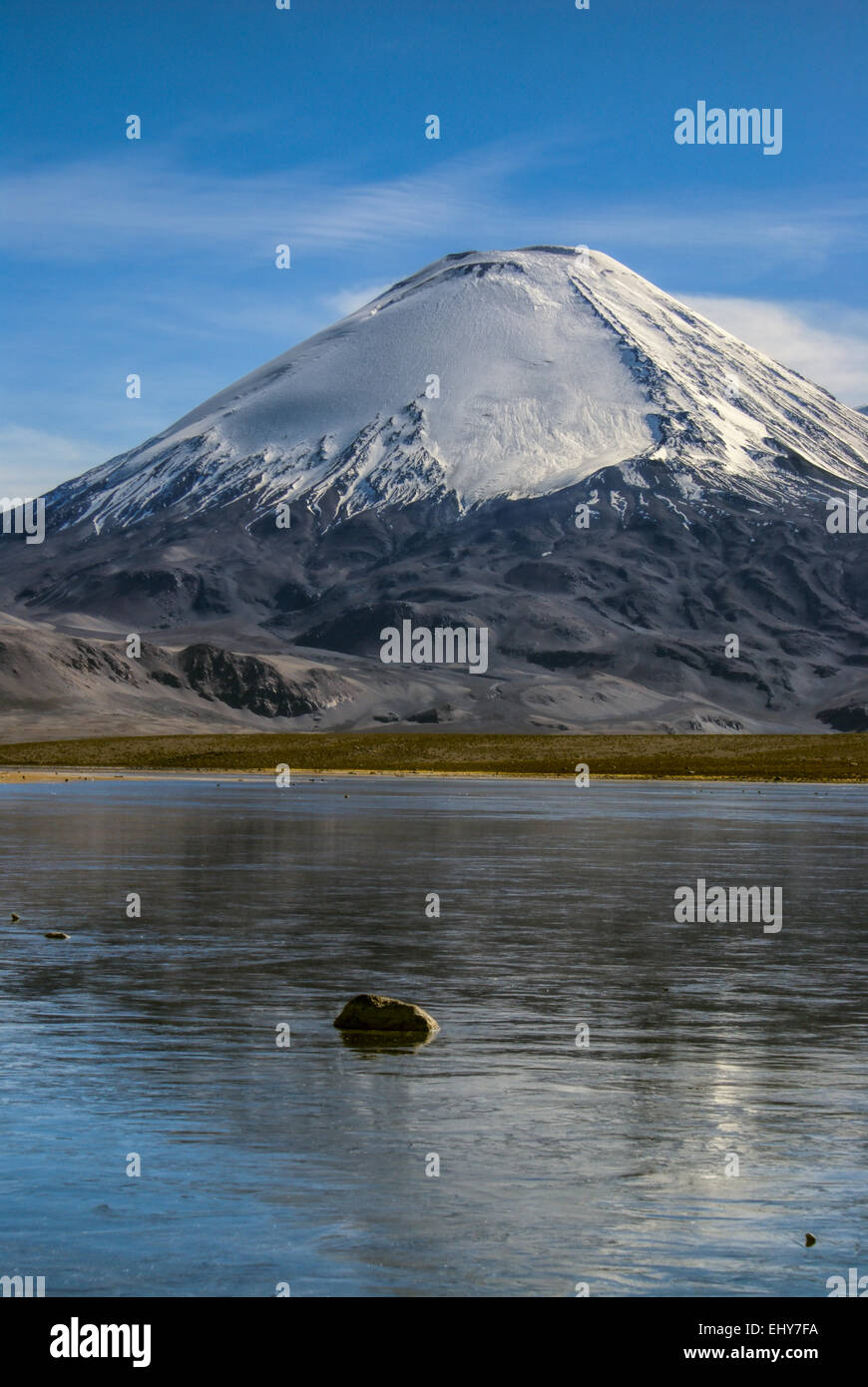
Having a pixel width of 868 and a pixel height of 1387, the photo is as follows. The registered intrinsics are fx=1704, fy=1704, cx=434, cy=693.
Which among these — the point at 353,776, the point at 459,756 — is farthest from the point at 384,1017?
the point at 459,756

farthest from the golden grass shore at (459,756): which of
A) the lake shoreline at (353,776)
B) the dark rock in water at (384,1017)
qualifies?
the dark rock in water at (384,1017)

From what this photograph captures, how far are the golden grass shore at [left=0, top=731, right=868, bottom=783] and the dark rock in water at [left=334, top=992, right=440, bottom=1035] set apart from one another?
116 m

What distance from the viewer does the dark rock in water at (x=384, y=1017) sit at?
66.3ft

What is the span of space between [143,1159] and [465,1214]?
2997 millimetres

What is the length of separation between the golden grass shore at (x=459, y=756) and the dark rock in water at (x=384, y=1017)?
116 m

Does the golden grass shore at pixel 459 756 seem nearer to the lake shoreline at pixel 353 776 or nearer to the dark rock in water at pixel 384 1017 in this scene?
the lake shoreline at pixel 353 776

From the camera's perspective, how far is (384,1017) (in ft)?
66.5

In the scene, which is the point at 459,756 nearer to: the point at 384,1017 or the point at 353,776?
the point at 353,776

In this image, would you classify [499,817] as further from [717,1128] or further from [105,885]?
[717,1128]

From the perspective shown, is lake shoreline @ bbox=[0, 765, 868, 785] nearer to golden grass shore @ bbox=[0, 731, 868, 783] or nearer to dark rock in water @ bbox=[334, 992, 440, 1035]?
golden grass shore @ bbox=[0, 731, 868, 783]

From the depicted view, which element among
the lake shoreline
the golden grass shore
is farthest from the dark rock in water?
the golden grass shore

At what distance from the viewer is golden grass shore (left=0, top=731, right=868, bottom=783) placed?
145625 mm

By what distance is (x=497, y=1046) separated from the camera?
768 inches
